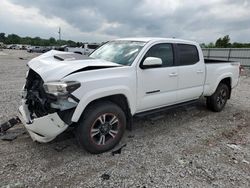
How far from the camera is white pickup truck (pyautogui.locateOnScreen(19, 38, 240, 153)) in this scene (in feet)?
9.83

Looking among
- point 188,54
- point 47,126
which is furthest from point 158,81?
point 47,126

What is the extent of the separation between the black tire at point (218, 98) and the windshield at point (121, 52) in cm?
281

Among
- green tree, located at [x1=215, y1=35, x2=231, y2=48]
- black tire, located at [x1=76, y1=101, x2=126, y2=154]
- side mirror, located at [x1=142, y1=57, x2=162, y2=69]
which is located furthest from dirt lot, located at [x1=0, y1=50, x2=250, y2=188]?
green tree, located at [x1=215, y1=35, x2=231, y2=48]

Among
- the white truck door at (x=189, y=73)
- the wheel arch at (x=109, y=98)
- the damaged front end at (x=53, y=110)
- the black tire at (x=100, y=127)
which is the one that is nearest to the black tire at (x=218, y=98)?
the white truck door at (x=189, y=73)

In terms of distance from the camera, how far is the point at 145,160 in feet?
10.9

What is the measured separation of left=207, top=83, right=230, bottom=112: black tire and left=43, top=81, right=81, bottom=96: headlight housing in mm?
4074

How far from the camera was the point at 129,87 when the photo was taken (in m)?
3.56

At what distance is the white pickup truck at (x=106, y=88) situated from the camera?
9.83ft

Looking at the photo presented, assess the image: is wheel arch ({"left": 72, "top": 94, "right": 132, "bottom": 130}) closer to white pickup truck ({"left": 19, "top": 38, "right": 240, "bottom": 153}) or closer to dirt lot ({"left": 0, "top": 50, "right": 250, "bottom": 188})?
white pickup truck ({"left": 19, "top": 38, "right": 240, "bottom": 153})

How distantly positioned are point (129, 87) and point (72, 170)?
1.53 meters

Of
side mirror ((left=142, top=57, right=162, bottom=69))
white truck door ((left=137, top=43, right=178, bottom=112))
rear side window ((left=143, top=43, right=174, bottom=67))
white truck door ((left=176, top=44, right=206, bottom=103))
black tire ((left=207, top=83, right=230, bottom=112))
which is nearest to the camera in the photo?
side mirror ((left=142, top=57, right=162, bottom=69))

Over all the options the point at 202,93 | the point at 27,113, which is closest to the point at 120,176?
the point at 27,113

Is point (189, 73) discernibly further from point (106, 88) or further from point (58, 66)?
point (58, 66)

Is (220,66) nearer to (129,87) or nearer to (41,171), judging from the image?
(129,87)
